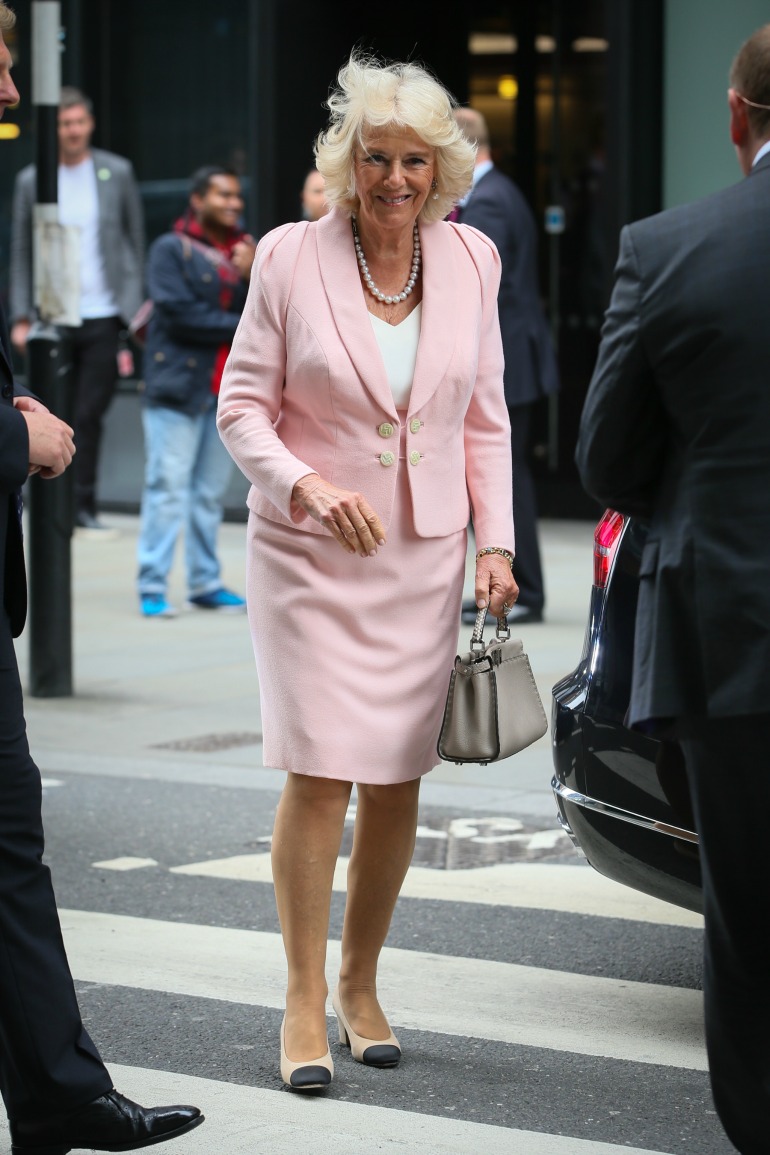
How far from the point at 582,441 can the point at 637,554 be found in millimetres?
1155

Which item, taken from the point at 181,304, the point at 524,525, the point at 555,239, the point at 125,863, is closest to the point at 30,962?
the point at 125,863

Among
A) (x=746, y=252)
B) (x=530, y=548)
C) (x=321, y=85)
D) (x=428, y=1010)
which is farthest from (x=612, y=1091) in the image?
(x=321, y=85)

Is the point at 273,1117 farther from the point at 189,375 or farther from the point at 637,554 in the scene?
the point at 189,375

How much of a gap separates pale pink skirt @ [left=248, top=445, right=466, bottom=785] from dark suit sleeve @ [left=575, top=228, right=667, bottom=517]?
3.40 feet

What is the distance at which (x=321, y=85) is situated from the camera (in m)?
14.4

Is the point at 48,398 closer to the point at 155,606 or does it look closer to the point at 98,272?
the point at 155,606

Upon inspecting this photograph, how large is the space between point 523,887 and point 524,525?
4.18 meters

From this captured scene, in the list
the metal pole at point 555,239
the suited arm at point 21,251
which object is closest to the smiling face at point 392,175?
the suited arm at point 21,251

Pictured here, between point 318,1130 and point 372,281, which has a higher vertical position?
point 372,281

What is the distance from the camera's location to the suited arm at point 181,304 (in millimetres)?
10125

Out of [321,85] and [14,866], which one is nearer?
[14,866]

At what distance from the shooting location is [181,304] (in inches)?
398

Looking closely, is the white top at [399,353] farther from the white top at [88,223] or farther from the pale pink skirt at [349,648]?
the white top at [88,223]

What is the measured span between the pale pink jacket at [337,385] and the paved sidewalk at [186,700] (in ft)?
8.21
